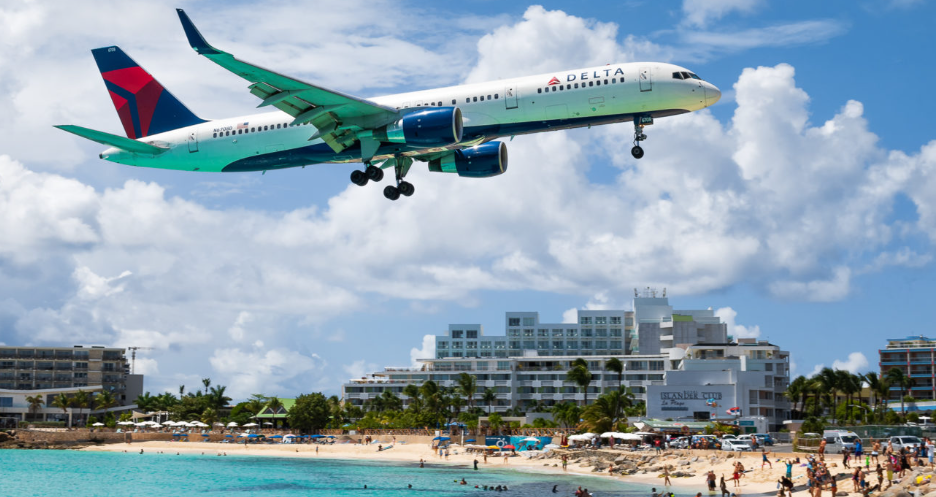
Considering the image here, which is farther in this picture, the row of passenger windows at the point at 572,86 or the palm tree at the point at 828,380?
the palm tree at the point at 828,380

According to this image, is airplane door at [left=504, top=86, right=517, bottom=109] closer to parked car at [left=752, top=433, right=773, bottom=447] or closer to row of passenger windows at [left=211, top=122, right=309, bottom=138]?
row of passenger windows at [left=211, top=122, right=309, bottom=138]

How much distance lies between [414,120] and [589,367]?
357 ft

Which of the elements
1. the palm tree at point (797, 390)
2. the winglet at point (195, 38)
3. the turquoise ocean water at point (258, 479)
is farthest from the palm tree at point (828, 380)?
the winglet at point (195, 38)

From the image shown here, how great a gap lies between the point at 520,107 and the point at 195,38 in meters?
15.1

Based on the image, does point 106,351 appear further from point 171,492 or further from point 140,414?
point 171,492

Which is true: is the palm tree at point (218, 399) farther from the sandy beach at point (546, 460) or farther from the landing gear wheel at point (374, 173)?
the landing gear wheel at point (374, 173)

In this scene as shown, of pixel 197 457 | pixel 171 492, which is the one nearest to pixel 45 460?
pixel 197 457

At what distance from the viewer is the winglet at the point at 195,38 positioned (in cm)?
4009

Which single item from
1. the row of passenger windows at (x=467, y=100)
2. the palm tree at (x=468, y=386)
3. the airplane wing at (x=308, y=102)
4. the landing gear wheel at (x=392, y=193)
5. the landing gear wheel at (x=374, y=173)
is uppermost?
the row of passenger windows at (x=467, y=100)

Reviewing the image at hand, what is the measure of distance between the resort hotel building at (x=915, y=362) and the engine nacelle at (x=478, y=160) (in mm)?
150209

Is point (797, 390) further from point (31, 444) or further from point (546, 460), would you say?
point (31, 444)

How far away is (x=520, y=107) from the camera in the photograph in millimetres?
45438

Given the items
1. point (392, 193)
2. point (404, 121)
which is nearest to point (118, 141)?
point (392, 193)

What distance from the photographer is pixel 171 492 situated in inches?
3327
